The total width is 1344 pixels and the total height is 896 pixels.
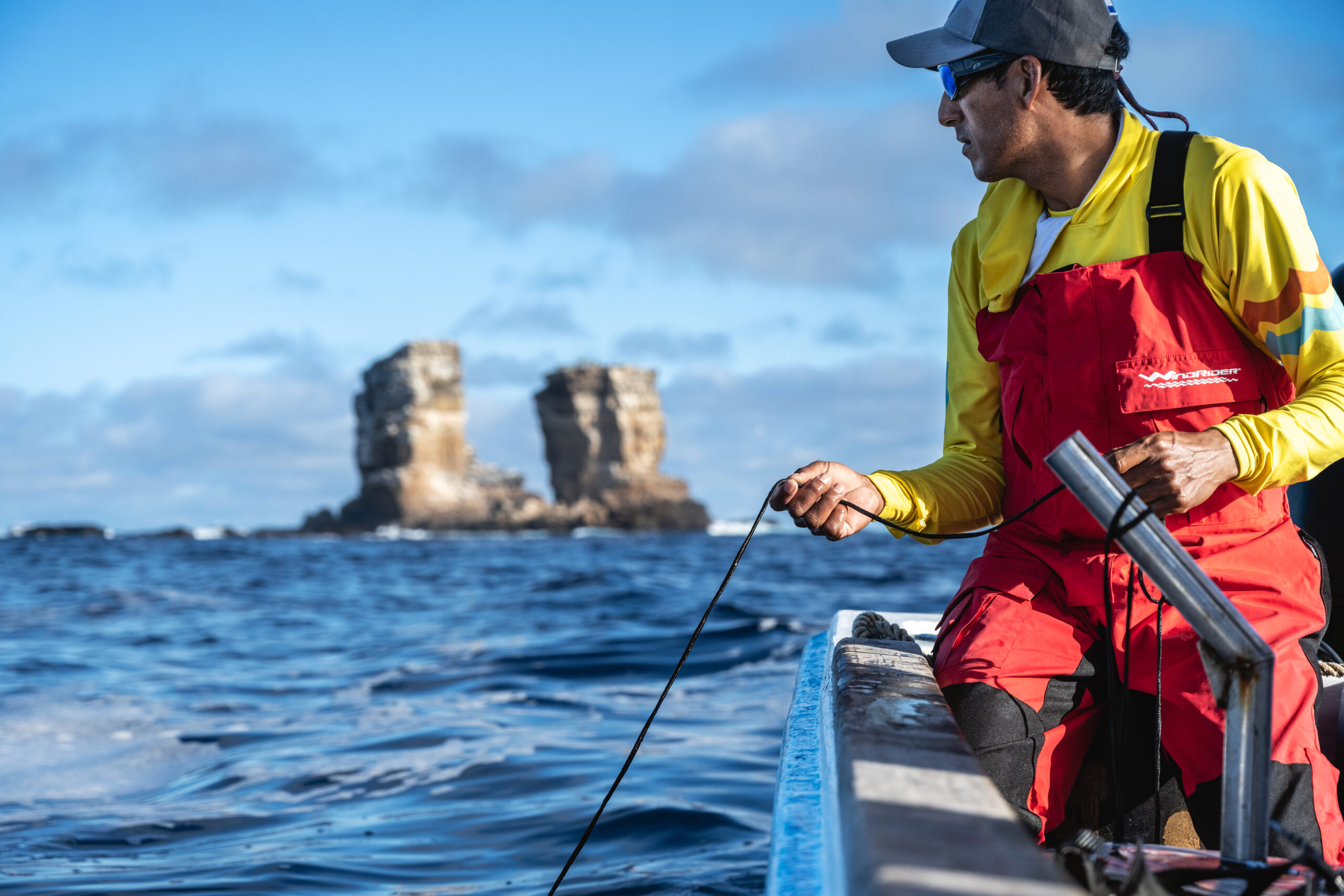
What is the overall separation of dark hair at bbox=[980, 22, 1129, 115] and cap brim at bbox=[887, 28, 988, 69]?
61 millimetres

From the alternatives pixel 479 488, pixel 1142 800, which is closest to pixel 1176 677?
pixel 1142 800

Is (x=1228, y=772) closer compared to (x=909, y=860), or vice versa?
(x=909, y=860)

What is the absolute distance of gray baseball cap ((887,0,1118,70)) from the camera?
1.90 m

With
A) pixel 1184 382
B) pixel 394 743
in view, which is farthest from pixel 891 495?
pixel 394 743

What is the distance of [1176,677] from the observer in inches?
68.9

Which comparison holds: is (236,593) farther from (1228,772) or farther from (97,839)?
(1228,772)

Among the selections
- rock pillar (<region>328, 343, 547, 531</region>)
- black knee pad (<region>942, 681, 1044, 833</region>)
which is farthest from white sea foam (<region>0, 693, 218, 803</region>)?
rock pillar (<region>328, 343, 547, 531</region>)

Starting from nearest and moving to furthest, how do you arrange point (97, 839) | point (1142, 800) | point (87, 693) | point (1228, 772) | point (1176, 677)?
point (1228, 772) < point (1176, 677) < point (1142, 800) < point (97, 839) < point (87, 693)

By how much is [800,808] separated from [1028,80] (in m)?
1.35

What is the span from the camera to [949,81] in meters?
2.06

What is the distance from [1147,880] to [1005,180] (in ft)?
4.84

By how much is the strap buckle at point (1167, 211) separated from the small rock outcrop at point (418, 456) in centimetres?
7759

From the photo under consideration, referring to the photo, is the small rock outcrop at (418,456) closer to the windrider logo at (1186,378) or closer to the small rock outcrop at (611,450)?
the small rock outcrop at (611,450)

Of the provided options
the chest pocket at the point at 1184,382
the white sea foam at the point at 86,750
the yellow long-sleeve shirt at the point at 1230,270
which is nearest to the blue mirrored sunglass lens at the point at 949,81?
the yellow long-sleeve shirt at the point at 1230,270
